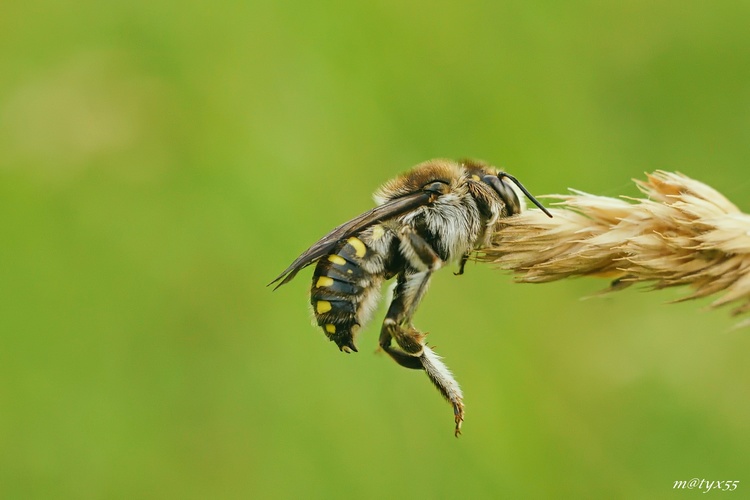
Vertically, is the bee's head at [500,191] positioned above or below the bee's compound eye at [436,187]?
below

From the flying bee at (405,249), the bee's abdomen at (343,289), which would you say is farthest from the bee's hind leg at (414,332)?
the bee's abdomen at (343,289)

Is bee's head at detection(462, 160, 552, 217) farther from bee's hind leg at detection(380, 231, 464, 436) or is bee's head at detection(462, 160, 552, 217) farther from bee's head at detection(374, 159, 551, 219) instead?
bee's hind leg at detection(380, 231, 464, 436)

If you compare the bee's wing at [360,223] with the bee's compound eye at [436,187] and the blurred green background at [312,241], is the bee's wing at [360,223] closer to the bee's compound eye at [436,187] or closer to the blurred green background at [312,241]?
the bee's compound eye at [436,187]

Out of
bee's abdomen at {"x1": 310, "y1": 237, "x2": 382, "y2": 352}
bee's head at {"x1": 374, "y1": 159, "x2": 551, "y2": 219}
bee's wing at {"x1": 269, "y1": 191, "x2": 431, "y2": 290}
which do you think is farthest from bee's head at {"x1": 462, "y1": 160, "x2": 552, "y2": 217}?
bee's abdomen at {"x1": 310, "y1": 237, "x2": 382, "y2": 352}

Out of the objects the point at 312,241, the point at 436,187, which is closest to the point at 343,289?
the point at 436,187

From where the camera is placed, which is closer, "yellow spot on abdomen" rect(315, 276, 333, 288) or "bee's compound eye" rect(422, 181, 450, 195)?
"yellow spot on abdomen" rect(315, 276, 333, 288)

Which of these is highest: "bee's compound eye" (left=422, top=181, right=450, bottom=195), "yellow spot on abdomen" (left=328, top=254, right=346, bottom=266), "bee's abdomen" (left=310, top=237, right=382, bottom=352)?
"bee's compound eye" (left=422, top=181, right=450, bottom=195)

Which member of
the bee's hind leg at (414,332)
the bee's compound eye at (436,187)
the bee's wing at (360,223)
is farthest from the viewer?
the bee's compound eye at (436,187)

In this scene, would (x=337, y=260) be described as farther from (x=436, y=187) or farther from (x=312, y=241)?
(x=312, y=241)
